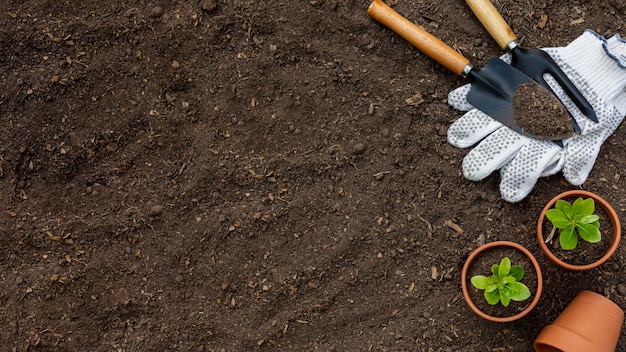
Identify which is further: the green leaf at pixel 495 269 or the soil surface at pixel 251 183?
the soil surface at pixel 251 183

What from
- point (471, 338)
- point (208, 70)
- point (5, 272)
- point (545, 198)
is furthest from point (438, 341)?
point (5, 272)

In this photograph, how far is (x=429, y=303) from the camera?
5.08 feet

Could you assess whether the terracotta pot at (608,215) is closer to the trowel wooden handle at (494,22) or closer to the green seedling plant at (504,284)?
the green seedling plant at (504,284)

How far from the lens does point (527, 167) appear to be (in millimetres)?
1512

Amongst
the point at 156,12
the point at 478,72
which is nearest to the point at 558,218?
the point at 478,72

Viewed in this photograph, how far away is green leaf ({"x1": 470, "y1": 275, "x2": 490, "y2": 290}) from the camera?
141 centimetres

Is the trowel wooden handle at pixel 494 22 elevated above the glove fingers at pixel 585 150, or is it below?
above

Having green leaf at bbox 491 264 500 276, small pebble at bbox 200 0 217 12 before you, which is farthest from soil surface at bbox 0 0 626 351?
green leaf at bbox 491 264 500 276

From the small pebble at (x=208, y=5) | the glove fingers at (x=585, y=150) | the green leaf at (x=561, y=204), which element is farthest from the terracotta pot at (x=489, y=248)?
the small pebble at (x=208, y=5)

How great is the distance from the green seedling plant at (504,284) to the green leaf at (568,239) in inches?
4.5

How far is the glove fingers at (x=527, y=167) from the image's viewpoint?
1.51 metres

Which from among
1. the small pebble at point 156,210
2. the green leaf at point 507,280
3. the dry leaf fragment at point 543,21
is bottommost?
the green leaf at point 507,280

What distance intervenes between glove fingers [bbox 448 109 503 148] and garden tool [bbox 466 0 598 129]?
0.16 m

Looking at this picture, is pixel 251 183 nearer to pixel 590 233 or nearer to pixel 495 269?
pixel 495 269
